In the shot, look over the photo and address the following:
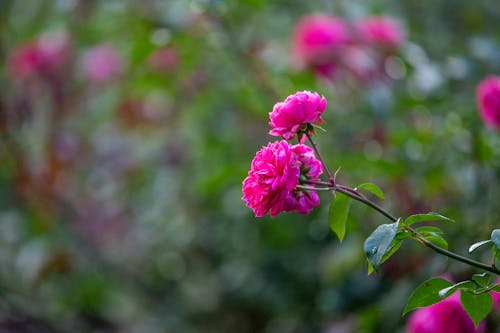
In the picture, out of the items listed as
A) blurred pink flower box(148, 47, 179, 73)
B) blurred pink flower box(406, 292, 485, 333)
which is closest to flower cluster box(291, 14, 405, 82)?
blurred pink flower box(148, 47, 179, 73)

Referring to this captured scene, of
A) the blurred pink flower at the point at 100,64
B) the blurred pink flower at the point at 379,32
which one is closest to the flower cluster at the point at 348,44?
the blurred pink flower at the point at 379,32

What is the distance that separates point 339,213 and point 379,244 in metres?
0.08

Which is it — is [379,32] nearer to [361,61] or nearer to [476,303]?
[361,61]

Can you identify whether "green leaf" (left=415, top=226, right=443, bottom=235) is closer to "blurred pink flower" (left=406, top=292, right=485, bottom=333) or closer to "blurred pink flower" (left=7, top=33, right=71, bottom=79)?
"blurred pink flower" (left=406, top=292, right=485, bottom=333)

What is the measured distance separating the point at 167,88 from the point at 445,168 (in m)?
0.80

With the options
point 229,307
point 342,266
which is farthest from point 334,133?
point 229,307

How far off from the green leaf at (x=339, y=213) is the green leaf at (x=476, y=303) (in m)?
0.12

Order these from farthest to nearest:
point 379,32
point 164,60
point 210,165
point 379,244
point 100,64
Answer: point 100,64, point 164,60, point 210,165, point 379,32, point 379,244

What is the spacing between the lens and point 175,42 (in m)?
1.53

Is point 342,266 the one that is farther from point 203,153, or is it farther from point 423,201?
point 203,153

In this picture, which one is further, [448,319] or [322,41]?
[322,41]

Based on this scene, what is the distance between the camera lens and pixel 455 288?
58cm

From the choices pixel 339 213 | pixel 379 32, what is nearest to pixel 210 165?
pixel 379 32

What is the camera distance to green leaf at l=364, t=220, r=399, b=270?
1.85 feet
